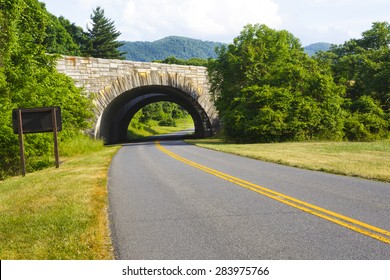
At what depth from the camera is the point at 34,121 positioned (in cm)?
1599

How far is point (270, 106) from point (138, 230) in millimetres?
22424

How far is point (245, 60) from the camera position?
30.5m

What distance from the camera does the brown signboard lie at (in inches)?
613

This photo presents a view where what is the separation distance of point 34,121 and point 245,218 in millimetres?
12618

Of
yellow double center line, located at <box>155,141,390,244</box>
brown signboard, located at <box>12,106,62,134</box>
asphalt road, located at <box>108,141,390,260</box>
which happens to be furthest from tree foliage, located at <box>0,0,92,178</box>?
yellow double center line, located at <box>155,141,390,244</box>

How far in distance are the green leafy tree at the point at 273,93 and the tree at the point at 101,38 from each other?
45723mm


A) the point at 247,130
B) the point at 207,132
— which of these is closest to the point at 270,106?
the point at 247,130

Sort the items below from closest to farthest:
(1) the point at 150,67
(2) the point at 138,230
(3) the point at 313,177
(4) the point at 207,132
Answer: (2) the point at 138,230 → (3) the point at 313,177 → (1) the point at 150,67 → (4) the point at 207,132

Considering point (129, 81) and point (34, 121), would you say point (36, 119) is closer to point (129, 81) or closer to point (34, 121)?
point (34, 121)

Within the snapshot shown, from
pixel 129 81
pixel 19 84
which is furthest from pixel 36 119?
pixel 129 81

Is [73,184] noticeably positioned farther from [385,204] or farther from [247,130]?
[247,130]

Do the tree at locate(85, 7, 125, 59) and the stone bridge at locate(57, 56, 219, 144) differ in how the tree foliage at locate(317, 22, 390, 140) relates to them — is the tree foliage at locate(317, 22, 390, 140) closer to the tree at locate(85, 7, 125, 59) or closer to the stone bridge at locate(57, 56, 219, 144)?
the stone bridge at locate(57, 56, 219, 144)

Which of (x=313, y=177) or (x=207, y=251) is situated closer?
(x=207, y=251)

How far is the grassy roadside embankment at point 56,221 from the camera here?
4918 mm
